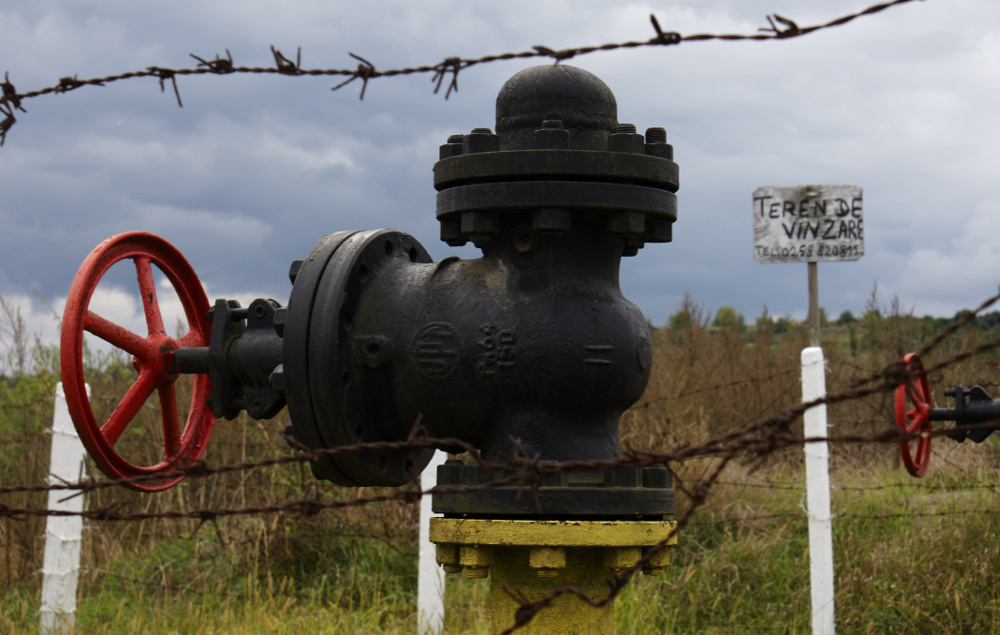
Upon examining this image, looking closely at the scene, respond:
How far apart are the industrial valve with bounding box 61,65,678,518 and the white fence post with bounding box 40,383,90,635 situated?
2713 mm

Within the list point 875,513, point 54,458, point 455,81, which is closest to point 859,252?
point 875,513

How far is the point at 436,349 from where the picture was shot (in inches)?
74.4

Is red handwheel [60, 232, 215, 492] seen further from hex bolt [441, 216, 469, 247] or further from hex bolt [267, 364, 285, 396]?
hex bolt [441, 216, 469, 247]

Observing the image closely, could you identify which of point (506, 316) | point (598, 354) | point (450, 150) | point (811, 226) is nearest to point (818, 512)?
point (598, 354)

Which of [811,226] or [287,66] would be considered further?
[811,226]

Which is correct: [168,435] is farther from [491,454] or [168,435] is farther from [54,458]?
[54,458]

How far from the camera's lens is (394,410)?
198 cm

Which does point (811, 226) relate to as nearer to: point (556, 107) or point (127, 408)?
point (556, 107)

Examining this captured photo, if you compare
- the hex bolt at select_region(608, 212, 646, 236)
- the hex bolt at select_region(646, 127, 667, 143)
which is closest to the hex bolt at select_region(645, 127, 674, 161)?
the hex bolt at select_region(646, 127, 667, 143)

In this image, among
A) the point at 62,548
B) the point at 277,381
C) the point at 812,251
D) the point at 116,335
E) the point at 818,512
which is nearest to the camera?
the point at 277,381

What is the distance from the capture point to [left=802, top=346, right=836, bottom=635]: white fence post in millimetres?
4125

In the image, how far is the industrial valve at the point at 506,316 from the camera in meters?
1.83

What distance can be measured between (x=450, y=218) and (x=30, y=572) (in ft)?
15.6

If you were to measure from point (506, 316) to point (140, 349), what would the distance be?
3.31 ft
